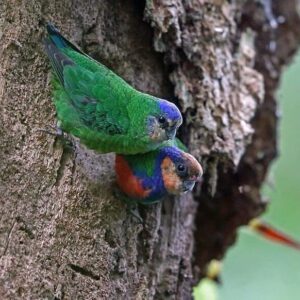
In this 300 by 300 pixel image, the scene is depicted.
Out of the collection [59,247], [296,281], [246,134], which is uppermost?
[246,134]

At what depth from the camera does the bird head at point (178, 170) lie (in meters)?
2.20

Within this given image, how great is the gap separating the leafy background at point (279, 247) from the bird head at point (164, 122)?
1.30 metres

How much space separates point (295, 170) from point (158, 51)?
7.04 ft

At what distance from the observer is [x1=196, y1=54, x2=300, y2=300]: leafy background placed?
379 cm

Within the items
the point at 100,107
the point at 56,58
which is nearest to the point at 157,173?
the point at 100,107

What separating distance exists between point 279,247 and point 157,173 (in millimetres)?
2281

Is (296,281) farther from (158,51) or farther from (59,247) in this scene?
Answer: (59,247)

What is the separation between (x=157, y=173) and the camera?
7.38 ft

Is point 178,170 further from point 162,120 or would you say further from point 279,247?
point 279,247

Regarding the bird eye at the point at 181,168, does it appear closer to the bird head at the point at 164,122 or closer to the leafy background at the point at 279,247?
the bird head at the point at 164,122

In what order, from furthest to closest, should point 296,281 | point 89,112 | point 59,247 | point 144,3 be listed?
point 296,281, point 144,3, point 89,112, point 59,247

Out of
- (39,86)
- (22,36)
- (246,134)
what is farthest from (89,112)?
(246,134)

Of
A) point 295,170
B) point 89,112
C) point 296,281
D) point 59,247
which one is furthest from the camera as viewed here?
point 295,170

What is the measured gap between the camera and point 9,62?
2.19m
